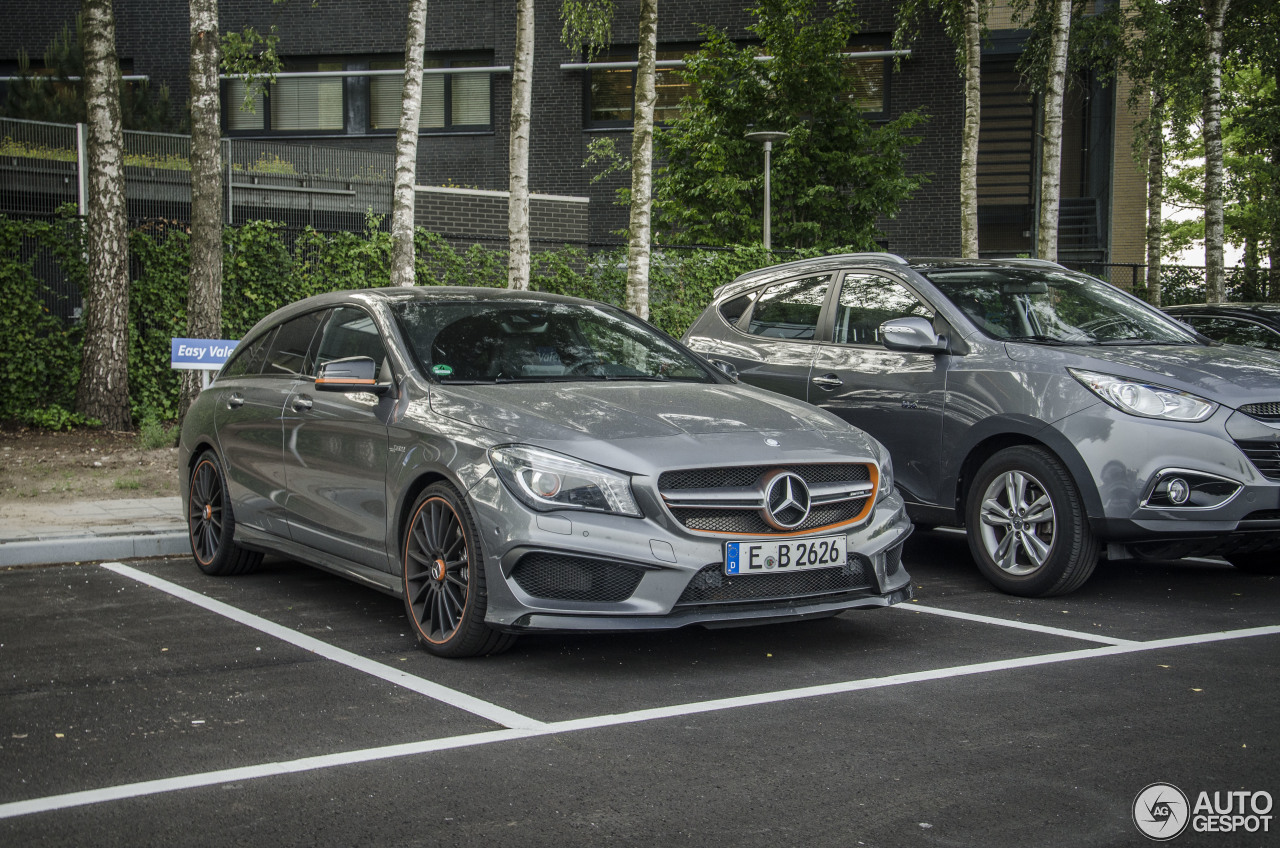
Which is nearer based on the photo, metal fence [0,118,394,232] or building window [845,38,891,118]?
metal fence [0,118,394,232]

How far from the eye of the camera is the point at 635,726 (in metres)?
4.57

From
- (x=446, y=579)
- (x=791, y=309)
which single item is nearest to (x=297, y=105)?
(x=791, y=309)

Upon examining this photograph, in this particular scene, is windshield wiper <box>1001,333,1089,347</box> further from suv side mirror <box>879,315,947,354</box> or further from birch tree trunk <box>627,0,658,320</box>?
birch tree trunk <box>627,0,658,320</box>

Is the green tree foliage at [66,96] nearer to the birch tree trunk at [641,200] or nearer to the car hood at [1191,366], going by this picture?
the birch tree trunk at [641,200]

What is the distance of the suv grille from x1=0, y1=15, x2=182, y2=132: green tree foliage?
19684 mm

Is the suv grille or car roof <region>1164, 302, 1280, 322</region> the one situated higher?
car roof <region>1164, 302, 1280, 322</region>

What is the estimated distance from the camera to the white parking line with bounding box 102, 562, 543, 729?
4723mm

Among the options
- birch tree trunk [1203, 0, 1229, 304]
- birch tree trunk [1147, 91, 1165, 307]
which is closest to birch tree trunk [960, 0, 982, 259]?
birch tree trunk [1203, 0, 1229, 304]

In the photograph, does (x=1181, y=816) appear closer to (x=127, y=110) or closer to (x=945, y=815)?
(x=945, y=815)

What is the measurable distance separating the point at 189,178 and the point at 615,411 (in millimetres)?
15868

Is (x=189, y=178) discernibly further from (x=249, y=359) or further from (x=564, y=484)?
(x=564, y=484)

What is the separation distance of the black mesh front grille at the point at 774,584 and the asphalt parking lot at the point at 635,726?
33 centimetres

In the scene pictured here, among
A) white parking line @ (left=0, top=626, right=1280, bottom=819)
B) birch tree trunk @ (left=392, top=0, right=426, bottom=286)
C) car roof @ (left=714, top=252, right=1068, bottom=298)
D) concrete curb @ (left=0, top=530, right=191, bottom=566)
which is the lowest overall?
concrete curb @ (left=0, top=530, right=191, bottom=566)

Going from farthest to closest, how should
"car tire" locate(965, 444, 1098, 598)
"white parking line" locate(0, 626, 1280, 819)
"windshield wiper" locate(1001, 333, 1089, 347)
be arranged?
1. "windshield wiper" locate(1001, 333, 1089, 347)
2. "car tire" locate(965, 444, 1098, 598)
3. "white parking line" locate(0, 626, 1280, 819)
